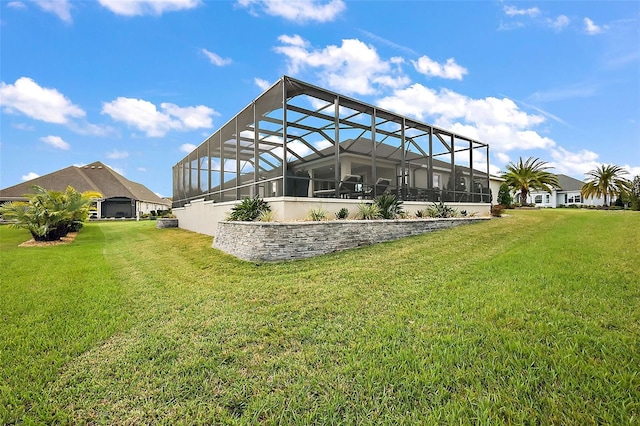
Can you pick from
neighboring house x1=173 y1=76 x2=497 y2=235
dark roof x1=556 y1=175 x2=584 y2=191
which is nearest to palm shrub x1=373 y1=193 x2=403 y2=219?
neighboring house x1=173 y1=76 x2=497 y2=235

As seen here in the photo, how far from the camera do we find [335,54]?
12.1 m

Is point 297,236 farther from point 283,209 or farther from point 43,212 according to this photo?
point 43,212

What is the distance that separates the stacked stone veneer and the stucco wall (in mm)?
819

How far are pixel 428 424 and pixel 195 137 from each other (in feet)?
56.2

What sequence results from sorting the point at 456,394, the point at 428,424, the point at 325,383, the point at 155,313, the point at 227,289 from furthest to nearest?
the point at 227,289, the point at 155,313, the point at 325,383, the point at 456,394, the point at 428,424

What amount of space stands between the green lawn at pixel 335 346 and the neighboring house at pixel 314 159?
158 inches

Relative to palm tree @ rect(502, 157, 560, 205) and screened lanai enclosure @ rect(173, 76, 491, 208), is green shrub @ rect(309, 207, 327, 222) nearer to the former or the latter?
screened lanai enclosure @ rect(173, 76, 491, 208)

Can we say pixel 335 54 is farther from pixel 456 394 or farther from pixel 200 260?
pixel 456 394

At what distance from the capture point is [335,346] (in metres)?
2.96

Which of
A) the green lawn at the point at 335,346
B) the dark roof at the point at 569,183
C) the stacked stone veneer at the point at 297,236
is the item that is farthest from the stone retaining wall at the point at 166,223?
the dark roof at the point at 569,183

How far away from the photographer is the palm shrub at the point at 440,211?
477 inches

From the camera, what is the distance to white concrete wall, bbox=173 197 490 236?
8.27 metres

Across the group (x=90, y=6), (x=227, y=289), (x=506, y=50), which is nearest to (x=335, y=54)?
(x=506, y=50)

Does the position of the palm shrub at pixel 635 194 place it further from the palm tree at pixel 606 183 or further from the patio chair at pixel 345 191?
the patio chair at pixel 345 191
